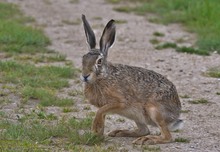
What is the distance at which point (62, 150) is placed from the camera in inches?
261

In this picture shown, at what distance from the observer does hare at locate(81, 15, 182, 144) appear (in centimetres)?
704

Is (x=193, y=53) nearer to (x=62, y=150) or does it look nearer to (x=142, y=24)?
(x=142, y=24)

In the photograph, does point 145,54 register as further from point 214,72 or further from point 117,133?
point 117,133

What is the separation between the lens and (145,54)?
39.2 feet

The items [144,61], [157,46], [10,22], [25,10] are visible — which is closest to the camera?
[144,61]

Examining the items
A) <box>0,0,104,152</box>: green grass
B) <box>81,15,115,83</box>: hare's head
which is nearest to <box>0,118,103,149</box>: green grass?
<box>0,0,104,152</box>: green grass

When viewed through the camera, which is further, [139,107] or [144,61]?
[144,61]

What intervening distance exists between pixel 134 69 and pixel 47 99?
163 centimetres

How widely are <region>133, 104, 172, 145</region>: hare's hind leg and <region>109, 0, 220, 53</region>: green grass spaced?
5056 millimetres

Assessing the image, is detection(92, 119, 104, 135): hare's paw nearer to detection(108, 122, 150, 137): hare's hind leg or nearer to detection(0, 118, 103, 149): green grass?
detection(0, 118, 103, 149): green grass

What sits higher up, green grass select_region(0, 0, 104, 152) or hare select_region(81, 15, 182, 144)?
hare select_region(81, 15, 182, 144)

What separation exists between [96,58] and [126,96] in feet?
1.61

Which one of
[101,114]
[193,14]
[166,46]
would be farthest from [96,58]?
[193,14]

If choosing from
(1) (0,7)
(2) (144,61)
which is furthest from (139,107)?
(1) (0,7)
